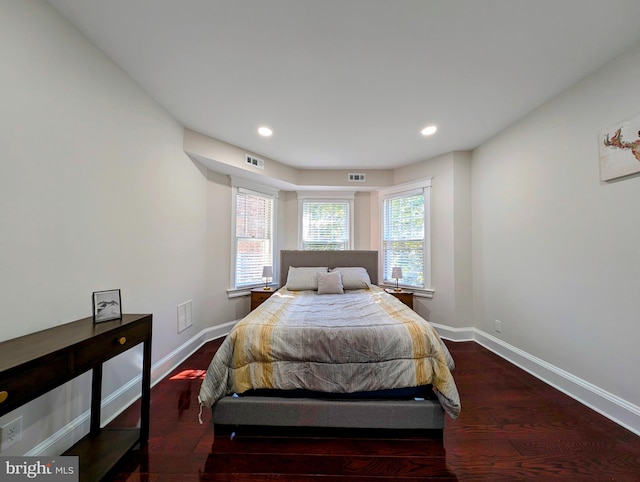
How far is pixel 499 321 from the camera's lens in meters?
2.92

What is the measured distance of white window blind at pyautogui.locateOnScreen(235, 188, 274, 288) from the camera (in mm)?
3781

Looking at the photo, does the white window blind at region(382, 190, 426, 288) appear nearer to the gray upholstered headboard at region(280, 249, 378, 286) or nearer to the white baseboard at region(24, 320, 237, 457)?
the gray upholstered headboard at region(280, 249, 378, 286)

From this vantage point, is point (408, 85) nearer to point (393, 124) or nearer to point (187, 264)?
point (393, 124)

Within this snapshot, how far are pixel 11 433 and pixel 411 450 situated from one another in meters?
Result: 2.18

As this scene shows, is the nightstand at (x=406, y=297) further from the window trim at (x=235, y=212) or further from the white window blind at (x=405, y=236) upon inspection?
the window trim at (x=235, y=212)

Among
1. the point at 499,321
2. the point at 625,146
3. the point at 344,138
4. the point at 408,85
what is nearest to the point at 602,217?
the point at 625,146

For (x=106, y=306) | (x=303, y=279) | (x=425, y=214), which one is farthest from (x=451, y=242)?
(x=106, y=306)

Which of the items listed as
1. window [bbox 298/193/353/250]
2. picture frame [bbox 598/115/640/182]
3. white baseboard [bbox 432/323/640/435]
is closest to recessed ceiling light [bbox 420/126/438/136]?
picture frame [bbox 598/115/640/182]

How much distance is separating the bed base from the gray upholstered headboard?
246 centimetres

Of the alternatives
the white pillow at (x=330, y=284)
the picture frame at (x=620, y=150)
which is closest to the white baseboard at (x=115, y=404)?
the white pillow at (x=330, y=284)

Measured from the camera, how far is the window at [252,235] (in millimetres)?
3754

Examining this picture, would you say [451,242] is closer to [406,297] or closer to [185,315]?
[406,297]

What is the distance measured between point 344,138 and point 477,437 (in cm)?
310

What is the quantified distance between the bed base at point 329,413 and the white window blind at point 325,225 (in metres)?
2.93
